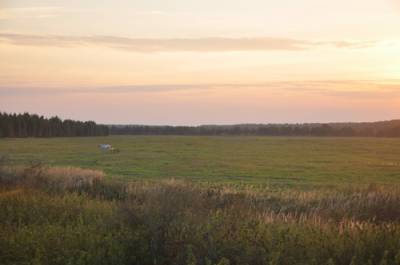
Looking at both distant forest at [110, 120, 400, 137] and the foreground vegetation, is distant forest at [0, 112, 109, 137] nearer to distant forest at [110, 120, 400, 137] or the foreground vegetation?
distant forest at [110, 120, 400, 137]

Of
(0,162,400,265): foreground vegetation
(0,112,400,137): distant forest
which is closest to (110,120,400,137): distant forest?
(0,112,400,137): distant forest

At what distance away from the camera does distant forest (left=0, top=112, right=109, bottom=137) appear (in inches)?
4449

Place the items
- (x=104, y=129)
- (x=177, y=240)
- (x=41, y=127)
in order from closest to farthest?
(x=177, y=240) < (x=41, y=127) < (x=104, y=129)

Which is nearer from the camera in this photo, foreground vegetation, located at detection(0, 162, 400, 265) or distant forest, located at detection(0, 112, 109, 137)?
foreground vegetation, located at detection(0, 162, 400, 265)

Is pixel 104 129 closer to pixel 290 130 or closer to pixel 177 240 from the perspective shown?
pixel 290 130

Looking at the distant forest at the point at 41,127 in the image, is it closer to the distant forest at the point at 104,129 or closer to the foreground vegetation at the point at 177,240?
the distant forest at the point at 104,129

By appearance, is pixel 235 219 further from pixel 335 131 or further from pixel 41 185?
pixel 335 131

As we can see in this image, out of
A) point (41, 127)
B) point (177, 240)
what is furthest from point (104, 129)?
point (177, 240)

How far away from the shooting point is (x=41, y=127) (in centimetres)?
12212

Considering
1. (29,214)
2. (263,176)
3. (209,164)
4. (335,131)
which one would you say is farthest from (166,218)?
(335,131)

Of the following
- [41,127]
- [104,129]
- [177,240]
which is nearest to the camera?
[177,240]

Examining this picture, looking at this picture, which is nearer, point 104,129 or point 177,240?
point 177,240

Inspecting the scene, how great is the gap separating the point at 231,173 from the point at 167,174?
481cm

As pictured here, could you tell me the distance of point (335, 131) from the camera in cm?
11981
